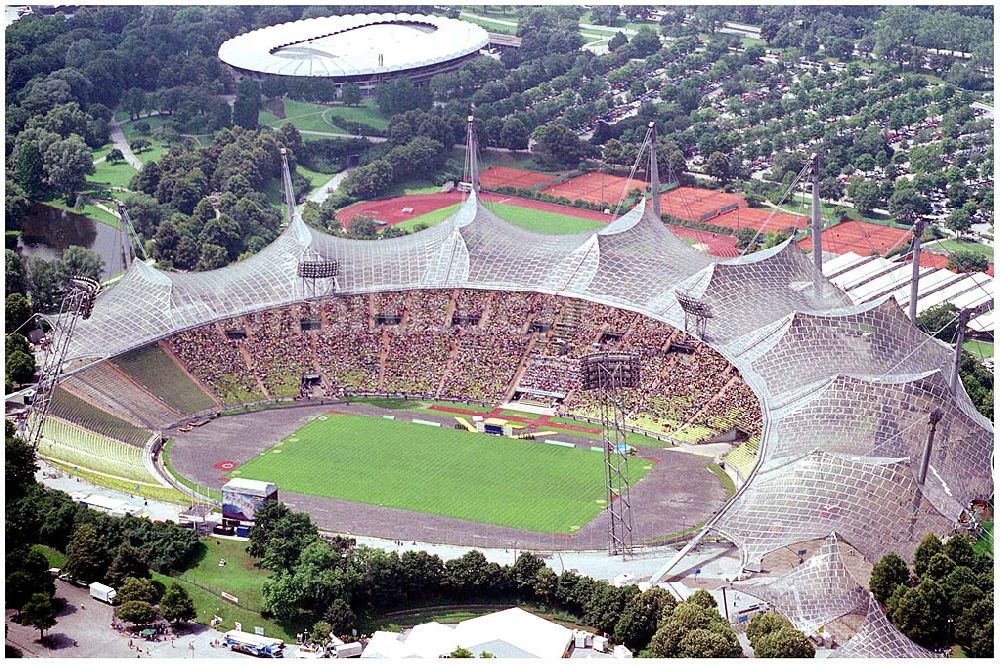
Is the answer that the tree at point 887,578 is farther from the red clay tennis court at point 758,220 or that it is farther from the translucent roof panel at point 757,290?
the red clay tennis court at point 758,220

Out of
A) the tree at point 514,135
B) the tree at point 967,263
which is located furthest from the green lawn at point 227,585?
the tree at point 514,135

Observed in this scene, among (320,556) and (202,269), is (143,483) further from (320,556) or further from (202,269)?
(202,269)

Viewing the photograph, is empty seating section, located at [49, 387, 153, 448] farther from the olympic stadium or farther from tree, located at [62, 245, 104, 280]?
tree, located at [62, 245, 104, 280]

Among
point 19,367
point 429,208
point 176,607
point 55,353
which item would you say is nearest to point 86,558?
point 176,607

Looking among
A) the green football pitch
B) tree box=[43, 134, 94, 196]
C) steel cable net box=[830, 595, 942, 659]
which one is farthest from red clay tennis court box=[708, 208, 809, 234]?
steel cable net box=[830, 595, 942, 659]

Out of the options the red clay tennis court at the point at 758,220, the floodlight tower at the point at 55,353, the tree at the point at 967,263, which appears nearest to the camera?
the floodlight tower at the point at 55,353
